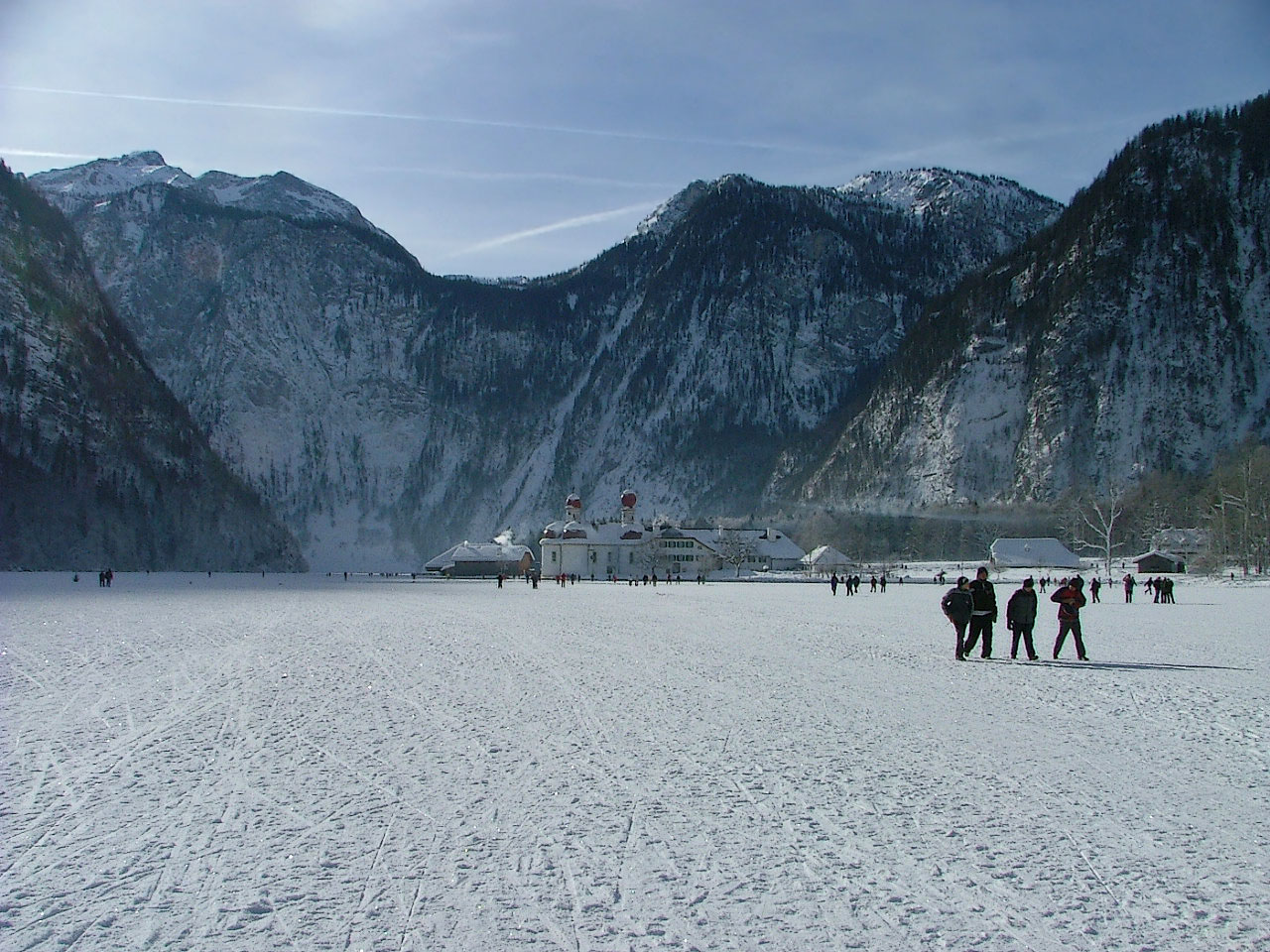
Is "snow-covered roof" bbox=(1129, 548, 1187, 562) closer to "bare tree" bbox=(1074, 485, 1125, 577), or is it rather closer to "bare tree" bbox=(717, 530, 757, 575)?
"bare tree" bbox=(1074, 485, 1125, 577)

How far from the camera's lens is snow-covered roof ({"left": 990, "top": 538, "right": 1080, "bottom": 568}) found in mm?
90125

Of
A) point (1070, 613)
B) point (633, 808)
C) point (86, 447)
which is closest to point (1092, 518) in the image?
point (1070, 613)

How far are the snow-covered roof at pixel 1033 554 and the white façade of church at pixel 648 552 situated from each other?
76.7 feet

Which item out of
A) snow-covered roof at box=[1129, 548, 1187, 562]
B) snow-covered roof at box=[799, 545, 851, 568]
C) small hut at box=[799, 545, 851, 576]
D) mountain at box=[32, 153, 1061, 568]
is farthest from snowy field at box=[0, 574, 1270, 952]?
mountain at box=[32, 153, 1061, 568]

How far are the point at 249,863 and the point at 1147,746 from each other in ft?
23.6

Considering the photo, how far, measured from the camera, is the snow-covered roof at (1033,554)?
90.1 meters

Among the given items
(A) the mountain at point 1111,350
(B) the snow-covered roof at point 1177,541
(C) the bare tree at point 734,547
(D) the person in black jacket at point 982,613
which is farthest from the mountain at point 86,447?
(B) the snow-covered roof at point 1177,541

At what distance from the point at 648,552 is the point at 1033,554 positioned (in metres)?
36.6

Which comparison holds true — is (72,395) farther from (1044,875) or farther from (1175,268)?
(1175,268)

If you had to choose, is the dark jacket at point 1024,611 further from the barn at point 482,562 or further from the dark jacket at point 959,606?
the barn at point 482,562

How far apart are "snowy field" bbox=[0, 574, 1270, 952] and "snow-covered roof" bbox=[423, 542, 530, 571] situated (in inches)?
3755

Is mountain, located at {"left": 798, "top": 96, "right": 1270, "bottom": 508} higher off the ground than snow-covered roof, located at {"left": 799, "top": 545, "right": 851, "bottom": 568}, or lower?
higher

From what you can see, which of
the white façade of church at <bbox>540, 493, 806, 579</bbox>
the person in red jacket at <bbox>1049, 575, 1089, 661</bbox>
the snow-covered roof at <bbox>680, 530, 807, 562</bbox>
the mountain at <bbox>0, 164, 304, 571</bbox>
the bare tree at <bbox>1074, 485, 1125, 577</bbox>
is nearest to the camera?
the person in red jacket at <bbox>1049, 575, 1089, 661</bbox>

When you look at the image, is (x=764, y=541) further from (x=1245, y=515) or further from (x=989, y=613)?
(x=989, y=613)
